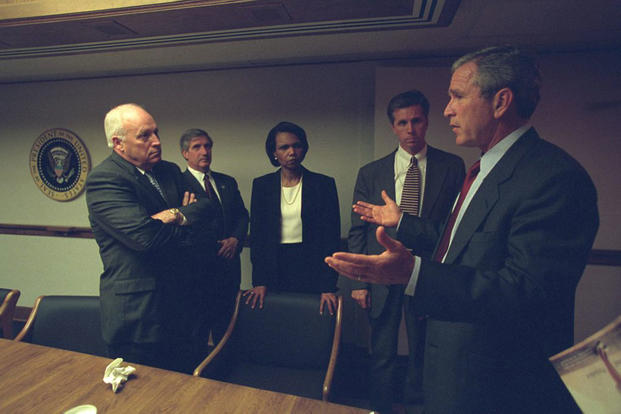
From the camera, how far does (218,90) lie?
358cm

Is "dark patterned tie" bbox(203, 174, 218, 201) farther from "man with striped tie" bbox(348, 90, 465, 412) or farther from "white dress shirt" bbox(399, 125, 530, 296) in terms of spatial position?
"white dress shirt" bbox(399, 125, 530, 296)

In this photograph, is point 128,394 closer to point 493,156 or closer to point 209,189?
point 493,156

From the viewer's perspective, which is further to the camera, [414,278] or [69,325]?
[69,325]

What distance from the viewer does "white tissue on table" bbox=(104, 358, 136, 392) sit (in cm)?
112

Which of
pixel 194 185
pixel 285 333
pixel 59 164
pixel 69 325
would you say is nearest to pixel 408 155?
→ pixel 285 333

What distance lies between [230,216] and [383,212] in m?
1.50

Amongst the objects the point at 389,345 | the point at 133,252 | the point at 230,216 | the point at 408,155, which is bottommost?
the point at 389,345

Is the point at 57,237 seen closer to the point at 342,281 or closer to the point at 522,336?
the point at 342,281

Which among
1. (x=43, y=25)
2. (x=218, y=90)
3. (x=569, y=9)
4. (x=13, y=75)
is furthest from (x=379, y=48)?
(x=13, y=75)

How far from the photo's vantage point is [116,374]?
3.80 ft

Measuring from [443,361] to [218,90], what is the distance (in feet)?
10.8

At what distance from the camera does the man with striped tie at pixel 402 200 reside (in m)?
2.06

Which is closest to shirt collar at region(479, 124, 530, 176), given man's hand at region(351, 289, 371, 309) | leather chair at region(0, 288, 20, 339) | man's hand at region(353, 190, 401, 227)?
man's hand at region(353, 190, 401, 227)

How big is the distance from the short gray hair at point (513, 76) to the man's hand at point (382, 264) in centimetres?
63
